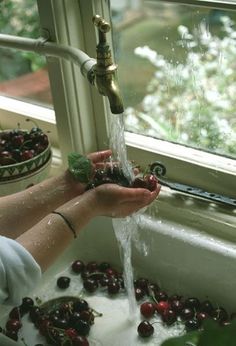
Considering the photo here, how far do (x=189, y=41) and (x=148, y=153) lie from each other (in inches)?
10.6

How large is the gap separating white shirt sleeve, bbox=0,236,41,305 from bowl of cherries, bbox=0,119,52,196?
378mm

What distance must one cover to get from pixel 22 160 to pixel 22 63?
1.05 ft

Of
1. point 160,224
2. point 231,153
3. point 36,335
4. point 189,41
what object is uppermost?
point 189,41

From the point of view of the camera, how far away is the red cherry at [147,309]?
46.6 inches

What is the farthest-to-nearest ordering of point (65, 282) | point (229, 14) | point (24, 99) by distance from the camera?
point (24, 99)
point (65, 282)
point (229, 14)

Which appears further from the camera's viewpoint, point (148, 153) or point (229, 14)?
point (148, 153)

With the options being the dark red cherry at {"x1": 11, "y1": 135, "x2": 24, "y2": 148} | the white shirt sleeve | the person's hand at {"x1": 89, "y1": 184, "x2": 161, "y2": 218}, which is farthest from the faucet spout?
the dark red cherry at {"x1": 11, "y1": 135, "x2": 24, "y2": 148}

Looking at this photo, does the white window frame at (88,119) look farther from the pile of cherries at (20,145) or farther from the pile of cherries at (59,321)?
the pile of cherries at (59,321)

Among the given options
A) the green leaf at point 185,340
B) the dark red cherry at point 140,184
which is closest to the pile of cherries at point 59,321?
the dark red cherry at point 140,184

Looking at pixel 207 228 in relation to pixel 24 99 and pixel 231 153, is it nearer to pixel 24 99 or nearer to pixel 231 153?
pixel 231 153

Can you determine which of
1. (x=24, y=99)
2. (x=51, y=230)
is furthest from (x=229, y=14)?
(x=24, y=99)

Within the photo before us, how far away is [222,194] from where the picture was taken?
1221 mm

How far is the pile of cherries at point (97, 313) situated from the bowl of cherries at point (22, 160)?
0.77 feet

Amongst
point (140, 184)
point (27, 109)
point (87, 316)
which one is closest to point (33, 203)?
point (140, 184)
